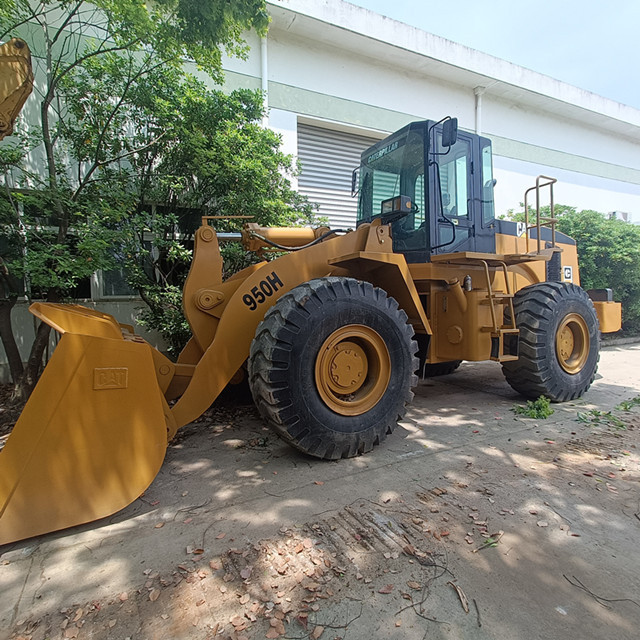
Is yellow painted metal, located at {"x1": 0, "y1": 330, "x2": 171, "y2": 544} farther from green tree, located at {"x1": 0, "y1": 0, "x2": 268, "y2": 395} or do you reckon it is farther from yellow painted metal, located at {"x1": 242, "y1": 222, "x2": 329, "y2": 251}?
green tree, located at {"x1": 0, "y1": 0, "x2": 268, "y2": 395}

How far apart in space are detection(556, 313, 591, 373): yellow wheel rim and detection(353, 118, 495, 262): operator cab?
139 cm

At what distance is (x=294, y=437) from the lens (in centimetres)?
291

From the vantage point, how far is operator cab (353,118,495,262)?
417 cm

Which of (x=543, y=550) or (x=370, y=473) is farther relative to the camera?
(x=370, y=473)

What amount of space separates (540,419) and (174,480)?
3.78 m

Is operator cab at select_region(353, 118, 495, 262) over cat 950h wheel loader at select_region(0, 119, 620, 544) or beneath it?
over

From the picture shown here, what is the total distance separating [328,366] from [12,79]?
2932 millimetres

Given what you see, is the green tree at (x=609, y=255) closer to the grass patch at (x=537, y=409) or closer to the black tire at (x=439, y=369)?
the black tire at (x=439, y=369)

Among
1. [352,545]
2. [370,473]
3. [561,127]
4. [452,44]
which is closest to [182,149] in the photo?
[370,473]

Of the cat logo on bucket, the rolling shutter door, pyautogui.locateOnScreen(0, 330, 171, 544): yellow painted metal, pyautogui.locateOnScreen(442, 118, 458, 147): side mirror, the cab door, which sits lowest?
pyautogui.locateOnScreen(0, 330, 171, 544): yellow painted metal

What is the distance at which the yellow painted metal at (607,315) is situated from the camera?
235 inches

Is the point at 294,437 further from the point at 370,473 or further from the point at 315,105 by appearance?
the point at 315,105

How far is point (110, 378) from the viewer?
2404 mm

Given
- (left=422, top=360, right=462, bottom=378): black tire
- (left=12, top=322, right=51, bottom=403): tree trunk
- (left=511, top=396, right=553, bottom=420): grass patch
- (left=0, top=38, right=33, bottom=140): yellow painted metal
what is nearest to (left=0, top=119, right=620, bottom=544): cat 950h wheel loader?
(left=511, top=396, right=553, bottom=420): grass patch
